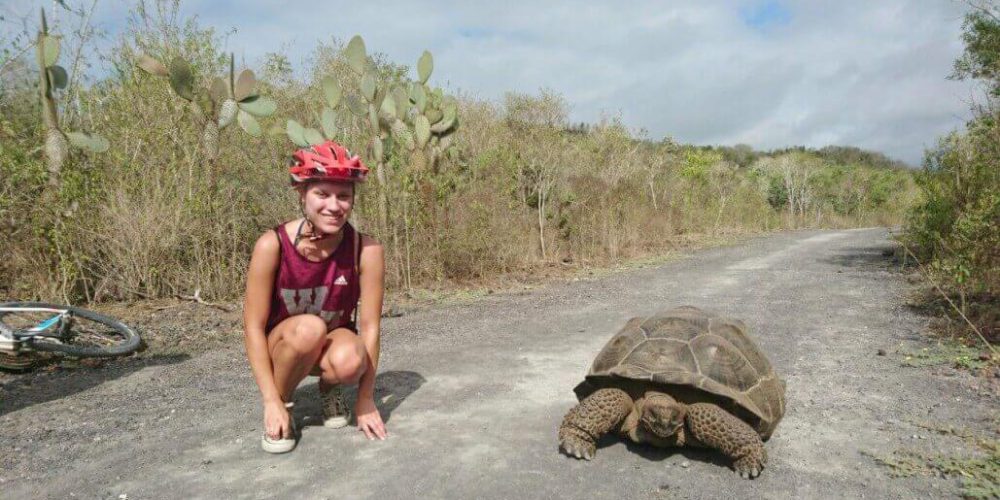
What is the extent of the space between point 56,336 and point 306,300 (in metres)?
3.41

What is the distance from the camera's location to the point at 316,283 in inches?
141

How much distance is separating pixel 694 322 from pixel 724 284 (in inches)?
287

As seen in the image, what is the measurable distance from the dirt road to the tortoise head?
24 cm

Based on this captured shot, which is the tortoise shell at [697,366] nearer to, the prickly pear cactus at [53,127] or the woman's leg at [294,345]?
the woman's leg at [294,345]

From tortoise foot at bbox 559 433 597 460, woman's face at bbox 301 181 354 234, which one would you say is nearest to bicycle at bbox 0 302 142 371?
woman's face at bbox 301 181 354 234

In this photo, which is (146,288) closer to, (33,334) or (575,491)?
(33,334)

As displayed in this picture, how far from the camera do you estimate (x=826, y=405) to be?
14.0ft

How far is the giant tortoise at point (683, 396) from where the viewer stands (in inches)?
126

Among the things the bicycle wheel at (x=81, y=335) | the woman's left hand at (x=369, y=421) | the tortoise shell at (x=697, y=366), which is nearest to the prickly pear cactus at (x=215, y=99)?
the bicycle wheel at (x=81, y=335)

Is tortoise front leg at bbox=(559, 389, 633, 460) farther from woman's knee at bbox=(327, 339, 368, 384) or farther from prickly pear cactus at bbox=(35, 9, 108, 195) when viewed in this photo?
prickly pear cactus at bbox=(35, 9, 108, 195)

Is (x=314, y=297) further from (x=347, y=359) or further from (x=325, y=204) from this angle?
(x=325, y=204)

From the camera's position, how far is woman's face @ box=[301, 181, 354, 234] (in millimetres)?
3326

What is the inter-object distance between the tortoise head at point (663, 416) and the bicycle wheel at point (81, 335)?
16.0 feet

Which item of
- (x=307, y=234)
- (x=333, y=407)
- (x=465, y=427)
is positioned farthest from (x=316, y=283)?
(x=465, y=427)
